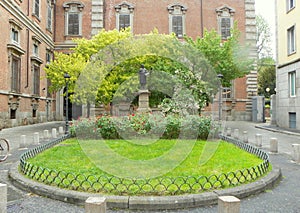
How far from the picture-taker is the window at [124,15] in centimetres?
2702

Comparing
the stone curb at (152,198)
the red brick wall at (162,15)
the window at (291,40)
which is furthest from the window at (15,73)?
the window at (291,40)

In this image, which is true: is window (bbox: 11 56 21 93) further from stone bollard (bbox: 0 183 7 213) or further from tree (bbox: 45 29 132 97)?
stone bollard (bbox: 0 183 7 213)

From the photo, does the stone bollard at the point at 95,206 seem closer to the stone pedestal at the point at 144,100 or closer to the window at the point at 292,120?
the stone pedestal at the point at 144,100

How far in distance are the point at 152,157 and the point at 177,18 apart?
22675 mm

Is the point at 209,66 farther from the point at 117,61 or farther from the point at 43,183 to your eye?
the point at 43,183

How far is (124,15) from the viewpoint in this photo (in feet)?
89.0

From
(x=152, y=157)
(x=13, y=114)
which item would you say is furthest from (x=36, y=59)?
(x=152, y=157)

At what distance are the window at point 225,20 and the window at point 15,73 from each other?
19228 millimetres

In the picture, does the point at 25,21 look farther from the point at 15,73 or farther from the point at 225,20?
the point at 225,20

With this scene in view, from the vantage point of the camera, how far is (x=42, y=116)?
2328cm

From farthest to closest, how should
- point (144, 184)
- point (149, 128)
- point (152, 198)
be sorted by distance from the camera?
point (149, 128) → point (144, 184) → point (152, 198)

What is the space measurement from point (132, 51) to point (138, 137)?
29.9 ft

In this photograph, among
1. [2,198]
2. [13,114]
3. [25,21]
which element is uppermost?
[25,21]

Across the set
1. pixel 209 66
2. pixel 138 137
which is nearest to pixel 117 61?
pixel 209 66
